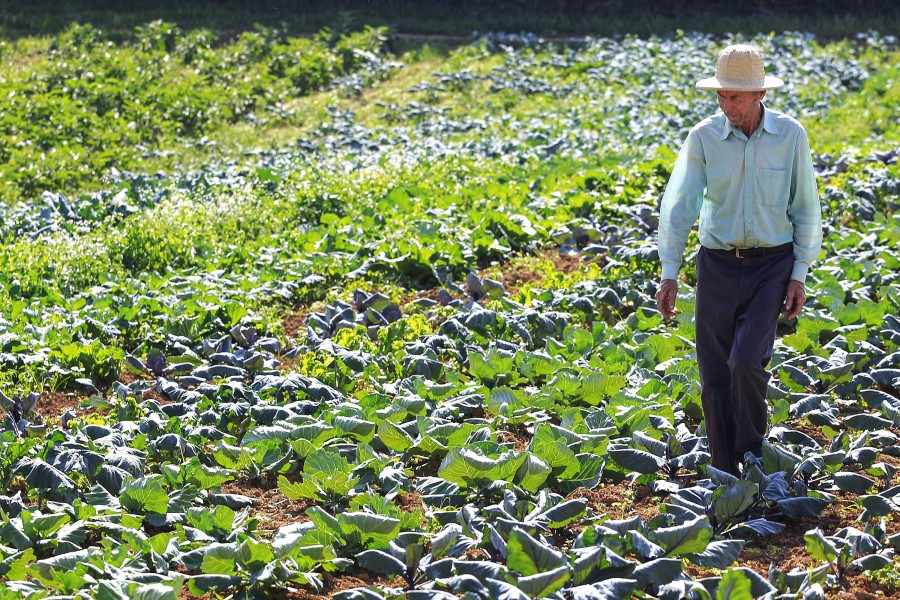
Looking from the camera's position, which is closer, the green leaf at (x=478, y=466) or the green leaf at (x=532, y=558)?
the green leaf at (x=532, y=558)

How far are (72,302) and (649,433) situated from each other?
4.31 meters

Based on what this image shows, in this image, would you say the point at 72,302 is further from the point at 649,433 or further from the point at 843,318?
the point at 843,318

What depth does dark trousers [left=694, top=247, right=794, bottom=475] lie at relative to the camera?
175 inches

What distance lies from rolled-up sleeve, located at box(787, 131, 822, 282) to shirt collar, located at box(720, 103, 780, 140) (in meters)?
0.11

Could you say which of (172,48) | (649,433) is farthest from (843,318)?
(172,48)

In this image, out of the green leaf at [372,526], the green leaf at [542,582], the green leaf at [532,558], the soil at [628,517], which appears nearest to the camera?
the green leaf at [542,582]

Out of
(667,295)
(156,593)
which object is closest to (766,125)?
(667,295)

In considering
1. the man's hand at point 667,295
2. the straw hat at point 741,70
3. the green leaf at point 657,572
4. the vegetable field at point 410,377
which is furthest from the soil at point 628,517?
the straw hat at point 741,70

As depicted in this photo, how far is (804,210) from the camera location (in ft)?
14.6

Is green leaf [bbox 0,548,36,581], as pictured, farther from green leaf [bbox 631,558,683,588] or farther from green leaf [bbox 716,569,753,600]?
green leaf [bbox 716,569,753,600]

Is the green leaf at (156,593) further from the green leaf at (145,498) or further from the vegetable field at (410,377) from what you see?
the green leaf at (145,498)

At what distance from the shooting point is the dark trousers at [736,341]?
4.45 m

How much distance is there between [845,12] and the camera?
859 inches

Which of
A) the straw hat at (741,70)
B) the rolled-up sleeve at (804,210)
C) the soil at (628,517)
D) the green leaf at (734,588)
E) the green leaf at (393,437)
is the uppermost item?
the straw hat at (741,70)
